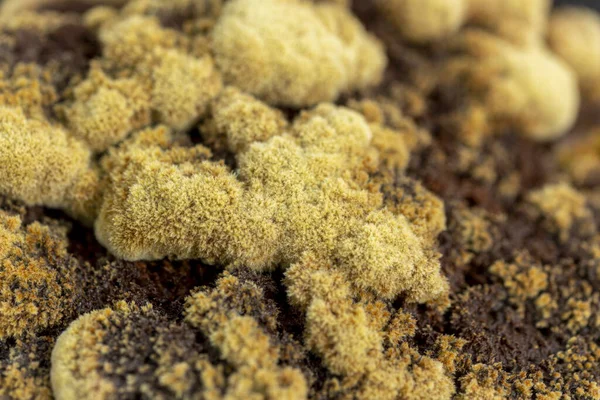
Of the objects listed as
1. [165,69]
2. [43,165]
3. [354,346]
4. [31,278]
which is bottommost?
[31,278]

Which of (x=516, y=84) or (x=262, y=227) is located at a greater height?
(x=516, y=84)

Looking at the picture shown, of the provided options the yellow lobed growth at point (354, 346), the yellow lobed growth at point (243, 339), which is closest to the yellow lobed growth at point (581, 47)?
the yellow lobed growth at point (354, 346)

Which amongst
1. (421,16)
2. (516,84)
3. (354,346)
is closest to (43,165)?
(354,346)

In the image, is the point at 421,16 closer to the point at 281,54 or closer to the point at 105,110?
the point at 281,54

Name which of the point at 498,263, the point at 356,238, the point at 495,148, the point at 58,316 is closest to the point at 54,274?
the point at 58,316

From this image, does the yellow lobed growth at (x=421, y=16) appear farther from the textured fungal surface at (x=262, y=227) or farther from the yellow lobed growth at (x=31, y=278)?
the yellow lobed growth at (x=31, y=278)

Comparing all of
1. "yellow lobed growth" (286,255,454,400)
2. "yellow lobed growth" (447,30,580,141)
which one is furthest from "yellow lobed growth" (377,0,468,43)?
"yellow lobed growth" (286,255,454,400)

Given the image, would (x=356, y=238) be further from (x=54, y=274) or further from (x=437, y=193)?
(x=54, y=274)
